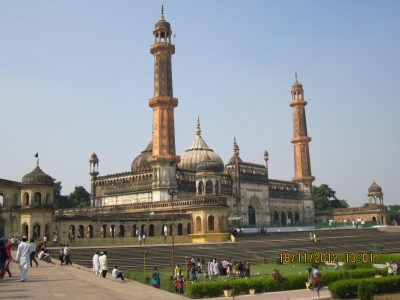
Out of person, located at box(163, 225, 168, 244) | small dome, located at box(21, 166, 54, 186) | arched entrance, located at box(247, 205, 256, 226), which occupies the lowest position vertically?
person, located at box(163, 225, 168, 244)

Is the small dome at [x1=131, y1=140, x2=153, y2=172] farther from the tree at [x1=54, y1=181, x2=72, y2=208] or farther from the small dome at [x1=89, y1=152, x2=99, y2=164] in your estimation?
the tree at [x1=54, y1=181, x2=72, y2=208]

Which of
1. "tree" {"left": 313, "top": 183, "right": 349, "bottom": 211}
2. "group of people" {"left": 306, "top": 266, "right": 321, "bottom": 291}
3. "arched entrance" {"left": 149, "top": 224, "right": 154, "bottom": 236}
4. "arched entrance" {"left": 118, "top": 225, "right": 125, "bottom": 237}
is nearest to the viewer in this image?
"group of people" {"left": 306, "top": 266, "right": 321, "bottom": 291}

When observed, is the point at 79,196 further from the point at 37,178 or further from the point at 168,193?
the point at 37,178

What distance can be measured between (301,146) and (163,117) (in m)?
23.9

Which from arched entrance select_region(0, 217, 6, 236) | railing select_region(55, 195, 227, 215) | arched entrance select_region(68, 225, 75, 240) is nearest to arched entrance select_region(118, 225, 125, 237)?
railing select_region(55, 195, 227, 215)

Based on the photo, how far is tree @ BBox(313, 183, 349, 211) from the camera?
76.8 metres

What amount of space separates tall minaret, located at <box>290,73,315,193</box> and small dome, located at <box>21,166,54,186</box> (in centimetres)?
3797

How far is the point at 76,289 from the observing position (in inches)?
480

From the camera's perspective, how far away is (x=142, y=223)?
1395 inches

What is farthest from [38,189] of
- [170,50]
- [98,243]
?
[170,50]

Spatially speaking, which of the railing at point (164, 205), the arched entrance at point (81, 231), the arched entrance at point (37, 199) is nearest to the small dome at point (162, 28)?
the railing at point (164, 205)

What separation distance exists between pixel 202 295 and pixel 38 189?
16.5 meters

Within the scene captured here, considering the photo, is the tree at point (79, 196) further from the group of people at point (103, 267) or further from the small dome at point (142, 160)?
the group of people at point (103, 267)

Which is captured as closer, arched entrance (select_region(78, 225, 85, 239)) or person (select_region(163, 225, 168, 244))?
arched entrance (select_region(78, 225, 85, 239))
